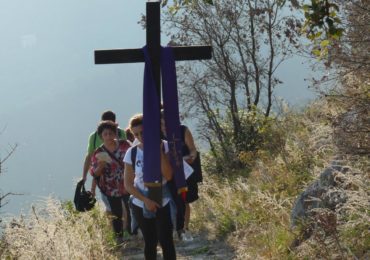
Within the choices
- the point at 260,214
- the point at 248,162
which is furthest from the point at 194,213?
the point at 260,214

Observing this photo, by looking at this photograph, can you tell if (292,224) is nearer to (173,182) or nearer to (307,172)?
(173,182)

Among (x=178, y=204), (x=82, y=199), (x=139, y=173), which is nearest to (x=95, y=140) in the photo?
(x=82, y=199)

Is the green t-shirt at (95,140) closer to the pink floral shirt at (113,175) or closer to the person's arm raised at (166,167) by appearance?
the pink floral shirt at (113,175)

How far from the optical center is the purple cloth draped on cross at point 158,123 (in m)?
5.31

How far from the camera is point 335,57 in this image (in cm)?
624

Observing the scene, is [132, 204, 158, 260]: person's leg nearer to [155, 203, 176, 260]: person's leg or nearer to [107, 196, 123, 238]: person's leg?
[155, 203, 176, 260]: person's leg

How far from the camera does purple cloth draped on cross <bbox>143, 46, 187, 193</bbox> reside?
209 inches

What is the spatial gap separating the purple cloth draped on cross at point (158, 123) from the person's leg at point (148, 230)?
16.5 inches

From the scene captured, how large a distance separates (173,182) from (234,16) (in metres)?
10.8

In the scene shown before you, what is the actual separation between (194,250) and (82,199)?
180 centimetres

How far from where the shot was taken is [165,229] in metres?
5.52

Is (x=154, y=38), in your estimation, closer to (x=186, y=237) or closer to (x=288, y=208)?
(x=288, y=208)

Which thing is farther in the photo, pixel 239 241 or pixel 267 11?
pixel 267 11

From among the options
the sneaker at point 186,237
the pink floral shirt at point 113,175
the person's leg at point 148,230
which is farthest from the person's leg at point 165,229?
the sneaker at point 186,237
